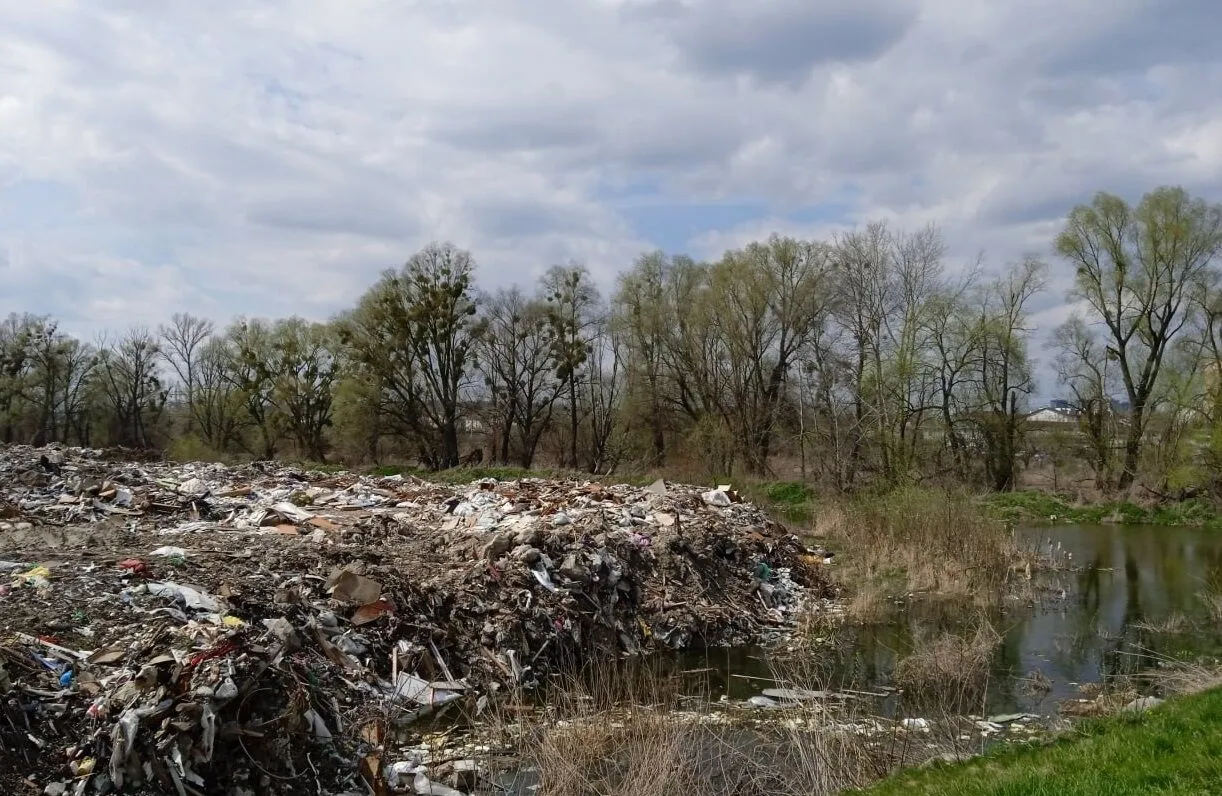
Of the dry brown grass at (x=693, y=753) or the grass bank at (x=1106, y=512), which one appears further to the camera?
the grass bank at (x=1106, y=512)

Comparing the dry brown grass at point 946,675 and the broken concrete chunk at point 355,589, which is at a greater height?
the broken concrete chunk at point 355,589

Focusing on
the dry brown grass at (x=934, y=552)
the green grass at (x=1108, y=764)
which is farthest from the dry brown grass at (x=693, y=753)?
the dry brown grass at (x=934, y=552)

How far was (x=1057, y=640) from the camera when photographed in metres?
10.9

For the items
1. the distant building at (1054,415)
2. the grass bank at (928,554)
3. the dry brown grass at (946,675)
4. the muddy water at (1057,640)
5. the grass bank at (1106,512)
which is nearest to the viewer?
the dry brown grass at (946,675)

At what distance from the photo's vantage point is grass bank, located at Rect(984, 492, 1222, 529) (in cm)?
2602

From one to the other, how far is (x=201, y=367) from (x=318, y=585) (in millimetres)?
44283

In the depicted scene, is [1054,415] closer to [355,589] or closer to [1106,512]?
[1106,512]

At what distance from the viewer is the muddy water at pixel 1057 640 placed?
9180mm

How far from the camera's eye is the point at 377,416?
3916 centimetres

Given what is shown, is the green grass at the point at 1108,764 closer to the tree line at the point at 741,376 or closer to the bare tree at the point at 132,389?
the tree line at the point at 741,376

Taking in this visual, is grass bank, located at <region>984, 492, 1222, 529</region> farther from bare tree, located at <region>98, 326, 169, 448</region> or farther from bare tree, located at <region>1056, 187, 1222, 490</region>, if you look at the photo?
bare tree, located at <region>98, 326, 169, 448</region>

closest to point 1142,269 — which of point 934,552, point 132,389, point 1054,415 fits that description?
point 1054,415

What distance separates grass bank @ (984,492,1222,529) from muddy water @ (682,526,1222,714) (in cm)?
1054

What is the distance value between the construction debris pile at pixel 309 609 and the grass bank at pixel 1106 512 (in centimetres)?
1448
